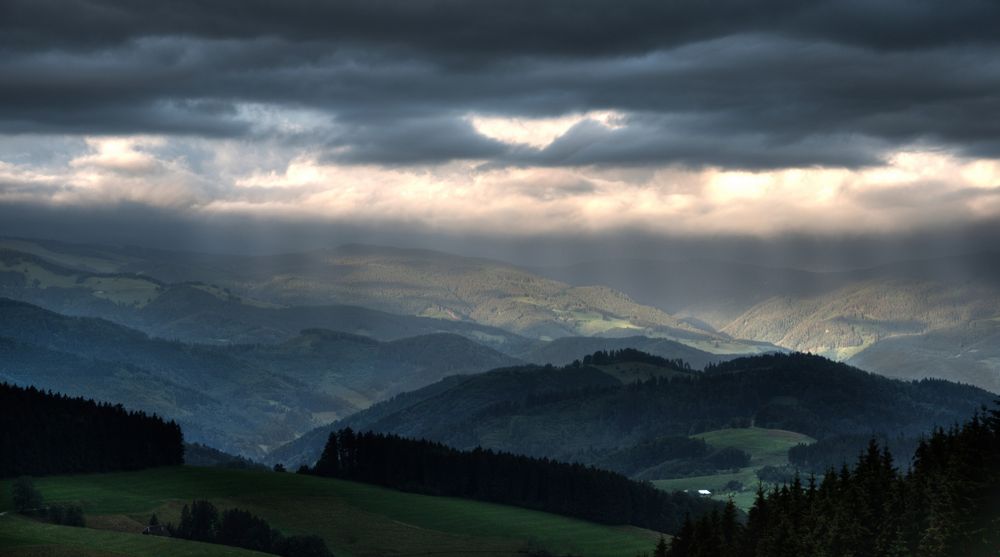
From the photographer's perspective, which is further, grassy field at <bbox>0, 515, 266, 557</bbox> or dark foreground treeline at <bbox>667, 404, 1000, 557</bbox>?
grassy field at <bbox>0, 515, 266, 557</bbox>

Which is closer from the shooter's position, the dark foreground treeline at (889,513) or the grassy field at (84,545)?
the dark foreground treeline at (889,513)

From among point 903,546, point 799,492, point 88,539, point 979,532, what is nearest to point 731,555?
point 799,492

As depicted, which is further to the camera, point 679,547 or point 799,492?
point 679,547

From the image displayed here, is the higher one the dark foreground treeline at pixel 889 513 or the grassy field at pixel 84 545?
the dark foreground treeline at pixel 889 513

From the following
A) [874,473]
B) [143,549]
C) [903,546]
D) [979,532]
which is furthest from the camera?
[143,549]

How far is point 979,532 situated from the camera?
11556 cm

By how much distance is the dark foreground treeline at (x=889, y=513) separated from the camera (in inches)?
4599

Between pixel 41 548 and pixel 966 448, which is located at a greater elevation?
pixel 966 448

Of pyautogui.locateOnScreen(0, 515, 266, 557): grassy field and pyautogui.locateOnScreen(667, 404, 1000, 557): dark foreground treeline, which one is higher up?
pyautogui.locateOnScreen(667, 404, 1000, 557): dark foreground treeline

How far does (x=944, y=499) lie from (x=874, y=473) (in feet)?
79.3

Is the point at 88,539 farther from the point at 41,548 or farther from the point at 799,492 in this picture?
the point at 799,492

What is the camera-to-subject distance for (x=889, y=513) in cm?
13062

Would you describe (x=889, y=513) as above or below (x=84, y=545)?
above

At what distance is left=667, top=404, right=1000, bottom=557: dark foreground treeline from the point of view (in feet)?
383
